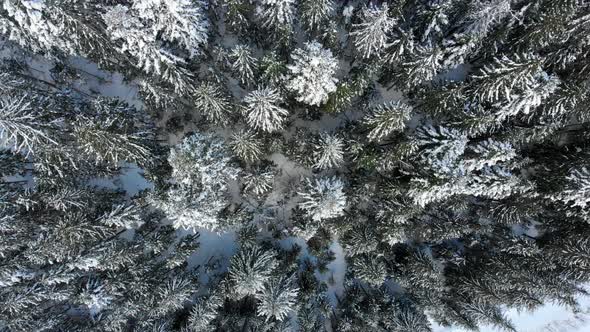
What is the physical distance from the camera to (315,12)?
17234 millimetres

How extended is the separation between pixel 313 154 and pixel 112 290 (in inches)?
582

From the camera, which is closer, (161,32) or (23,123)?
(23,123)

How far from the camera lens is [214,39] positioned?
20.3m

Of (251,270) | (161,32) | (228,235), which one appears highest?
(161,32)

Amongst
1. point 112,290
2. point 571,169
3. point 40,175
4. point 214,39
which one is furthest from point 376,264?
point 40,175

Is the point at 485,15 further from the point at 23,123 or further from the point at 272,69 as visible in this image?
the point at 23,123

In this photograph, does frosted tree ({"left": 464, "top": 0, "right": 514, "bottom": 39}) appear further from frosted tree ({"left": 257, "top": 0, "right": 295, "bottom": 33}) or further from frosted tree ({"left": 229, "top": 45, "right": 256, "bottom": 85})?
frosted tree ({"left": 229, "top": 45, "right": 256, "bottom": 85})

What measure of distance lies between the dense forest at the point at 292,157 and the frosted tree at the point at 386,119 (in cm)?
18

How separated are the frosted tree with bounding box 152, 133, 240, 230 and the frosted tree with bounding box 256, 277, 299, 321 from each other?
5.59m

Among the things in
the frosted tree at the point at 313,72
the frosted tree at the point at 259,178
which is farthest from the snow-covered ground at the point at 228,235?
the frosted tree at the point at 313,72

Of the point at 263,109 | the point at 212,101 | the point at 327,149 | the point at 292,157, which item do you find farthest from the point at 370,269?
the point at 212,101

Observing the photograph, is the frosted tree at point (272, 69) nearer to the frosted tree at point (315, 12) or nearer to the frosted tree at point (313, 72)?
the frosted tree at point (313, 72)

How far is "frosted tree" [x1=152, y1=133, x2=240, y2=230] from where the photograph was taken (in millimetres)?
16453

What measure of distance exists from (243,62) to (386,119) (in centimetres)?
819
